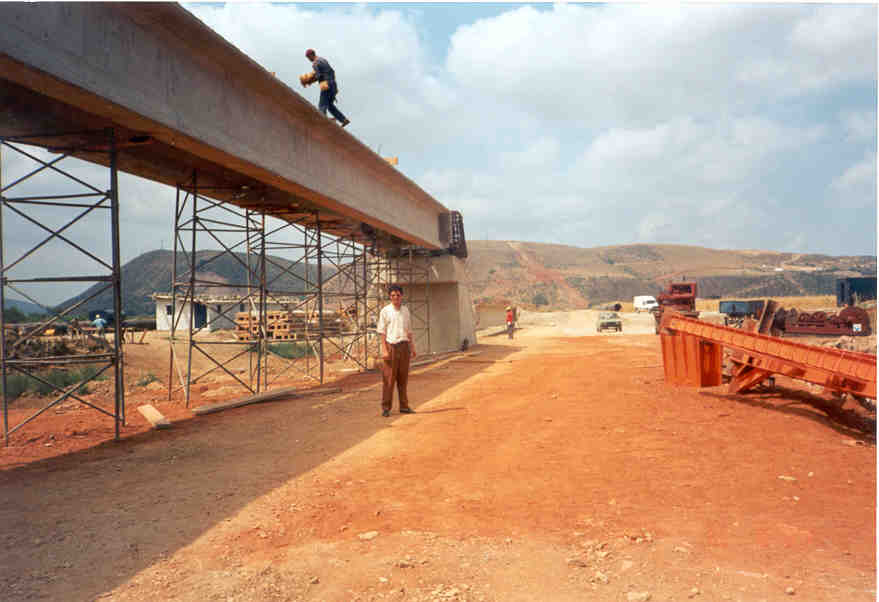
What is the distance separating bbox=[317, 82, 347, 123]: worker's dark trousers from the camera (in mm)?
12719

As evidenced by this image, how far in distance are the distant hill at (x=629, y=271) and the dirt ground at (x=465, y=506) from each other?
178ft

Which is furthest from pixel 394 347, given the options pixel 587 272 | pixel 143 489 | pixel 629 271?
pixel 629 271

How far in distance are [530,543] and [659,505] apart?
137 centimetres

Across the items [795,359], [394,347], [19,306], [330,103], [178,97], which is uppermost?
[330,103]

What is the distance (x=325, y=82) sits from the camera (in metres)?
12.7

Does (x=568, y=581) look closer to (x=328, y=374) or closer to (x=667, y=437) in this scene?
(x=667, y=437)

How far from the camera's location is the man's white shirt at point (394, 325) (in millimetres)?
9266

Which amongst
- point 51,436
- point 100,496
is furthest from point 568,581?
point 51,436

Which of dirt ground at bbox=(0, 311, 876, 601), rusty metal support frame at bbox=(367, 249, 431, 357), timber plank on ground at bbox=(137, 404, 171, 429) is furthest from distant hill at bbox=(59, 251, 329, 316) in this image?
dirt ground at bbox=(0, 311, 876, 601)

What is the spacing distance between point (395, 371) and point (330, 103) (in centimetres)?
703

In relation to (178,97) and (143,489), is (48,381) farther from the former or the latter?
(143,489)

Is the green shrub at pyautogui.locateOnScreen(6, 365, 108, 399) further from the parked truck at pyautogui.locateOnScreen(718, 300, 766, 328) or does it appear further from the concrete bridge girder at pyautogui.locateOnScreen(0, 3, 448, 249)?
the parked truck at pyautogui.locateOnScreen(718, 300, 766, 328)

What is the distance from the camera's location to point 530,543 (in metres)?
4.06

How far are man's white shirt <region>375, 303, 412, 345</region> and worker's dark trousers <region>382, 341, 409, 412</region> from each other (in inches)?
4.2
